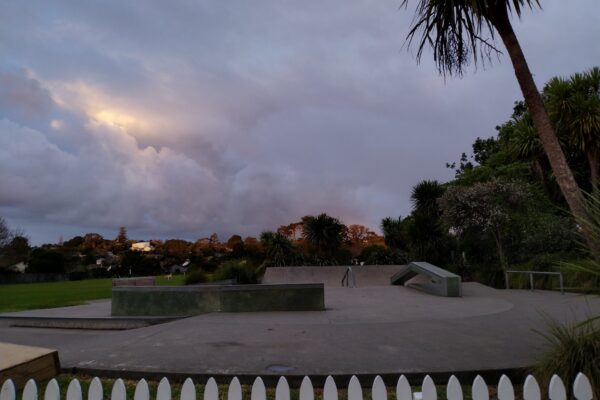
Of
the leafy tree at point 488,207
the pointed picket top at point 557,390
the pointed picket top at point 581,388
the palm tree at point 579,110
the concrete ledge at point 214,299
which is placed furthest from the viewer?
the leafy tree at point 488,207

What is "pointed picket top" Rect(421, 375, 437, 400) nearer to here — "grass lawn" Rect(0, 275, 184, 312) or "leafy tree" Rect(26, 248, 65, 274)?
"grass lawn" Rect(0, 275, 184, 312)

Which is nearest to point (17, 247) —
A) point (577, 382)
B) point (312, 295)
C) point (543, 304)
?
point (312, 295)

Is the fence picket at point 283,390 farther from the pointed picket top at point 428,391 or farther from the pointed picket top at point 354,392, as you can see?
the pointed picket top at point 428,391

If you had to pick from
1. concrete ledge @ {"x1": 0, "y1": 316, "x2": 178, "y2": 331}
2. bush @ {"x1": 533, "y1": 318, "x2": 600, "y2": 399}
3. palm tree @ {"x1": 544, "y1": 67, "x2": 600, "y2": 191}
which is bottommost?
concrete ledge @ {"x1": 0, "y1": 316, "x2": 178, "y2": 331}

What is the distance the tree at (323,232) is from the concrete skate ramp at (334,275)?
878 cm

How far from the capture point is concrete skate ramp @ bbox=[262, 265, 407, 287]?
24.7 m

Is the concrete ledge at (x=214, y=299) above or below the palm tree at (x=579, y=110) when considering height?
below

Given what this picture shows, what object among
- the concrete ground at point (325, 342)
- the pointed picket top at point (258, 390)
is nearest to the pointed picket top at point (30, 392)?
Answer: the pointed picket top at point (258, 390)

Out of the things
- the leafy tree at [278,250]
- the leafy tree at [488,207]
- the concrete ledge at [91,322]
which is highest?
the leafy tree at [488,207]

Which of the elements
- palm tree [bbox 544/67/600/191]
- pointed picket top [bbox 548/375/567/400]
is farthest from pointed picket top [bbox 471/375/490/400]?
palm tree [bbox 544/67/600/191]

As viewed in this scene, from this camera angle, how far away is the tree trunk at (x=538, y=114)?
5164 millimetres

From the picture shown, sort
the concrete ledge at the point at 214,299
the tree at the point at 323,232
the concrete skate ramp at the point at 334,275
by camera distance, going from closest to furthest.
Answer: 1. the concrete ledge at the point at 214,299
2. the concrete skate ramp at the point at 334,275
3. the tree at the point at 323,232

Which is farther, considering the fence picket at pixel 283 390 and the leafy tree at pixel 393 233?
the leafy tree at pixel 393 233

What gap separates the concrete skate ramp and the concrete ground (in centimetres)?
1301
